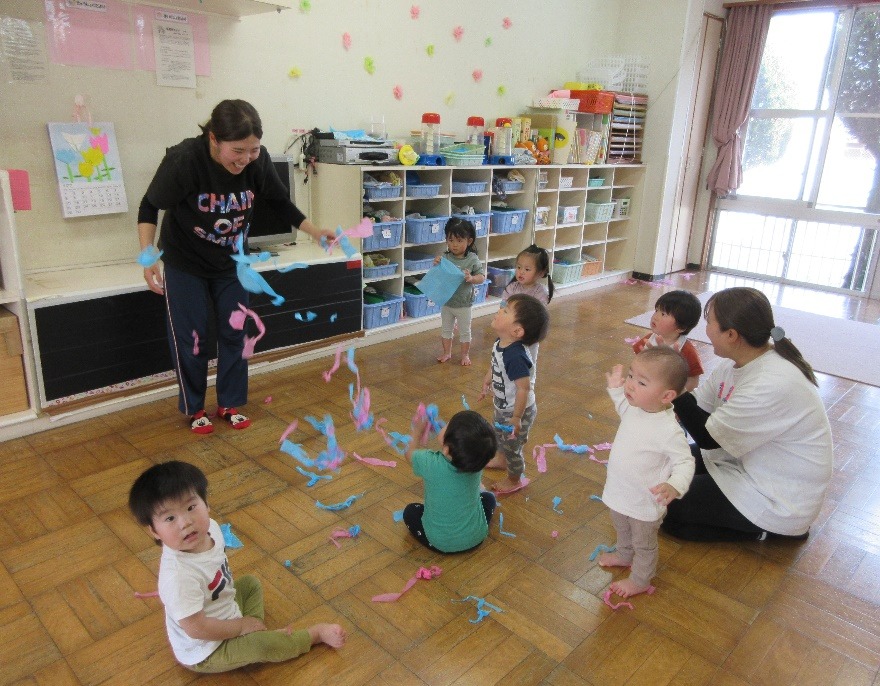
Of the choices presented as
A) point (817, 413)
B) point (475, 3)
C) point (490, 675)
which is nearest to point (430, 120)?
point (475, 3)

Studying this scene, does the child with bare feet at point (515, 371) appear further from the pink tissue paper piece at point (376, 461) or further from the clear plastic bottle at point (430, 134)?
the clear plastic bottle at point (430, 134)

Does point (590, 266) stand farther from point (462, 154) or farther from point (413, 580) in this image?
point (413, 580)

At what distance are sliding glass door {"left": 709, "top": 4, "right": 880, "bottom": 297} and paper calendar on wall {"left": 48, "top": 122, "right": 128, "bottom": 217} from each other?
6019 millimetres

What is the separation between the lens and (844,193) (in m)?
6.26

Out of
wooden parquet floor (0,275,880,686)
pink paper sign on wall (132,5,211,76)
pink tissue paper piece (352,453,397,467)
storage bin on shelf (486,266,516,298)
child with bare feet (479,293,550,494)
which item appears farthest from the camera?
storage bin on shelf (486,266,516,298)

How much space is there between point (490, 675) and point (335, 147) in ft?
10.5

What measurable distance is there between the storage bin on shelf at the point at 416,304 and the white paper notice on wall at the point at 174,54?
6.22ft

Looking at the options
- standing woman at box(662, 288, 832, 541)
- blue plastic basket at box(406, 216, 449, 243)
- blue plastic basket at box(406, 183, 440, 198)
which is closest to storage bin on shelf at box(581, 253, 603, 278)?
blue plastic basket at box(406, 216, 449, 243)

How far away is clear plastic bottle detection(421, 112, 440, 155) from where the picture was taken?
448cm

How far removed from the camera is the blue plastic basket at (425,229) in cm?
441

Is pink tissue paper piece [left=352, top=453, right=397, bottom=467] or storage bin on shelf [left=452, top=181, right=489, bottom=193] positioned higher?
storage bin on shelf [left=452, top=181, right=489, bottom=193]

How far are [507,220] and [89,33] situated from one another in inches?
122

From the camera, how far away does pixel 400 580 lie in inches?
80.7

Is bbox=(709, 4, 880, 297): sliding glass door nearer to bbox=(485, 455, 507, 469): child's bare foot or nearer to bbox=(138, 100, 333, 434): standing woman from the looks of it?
bbox=(485, 455, 507, 469): child's bare foot
